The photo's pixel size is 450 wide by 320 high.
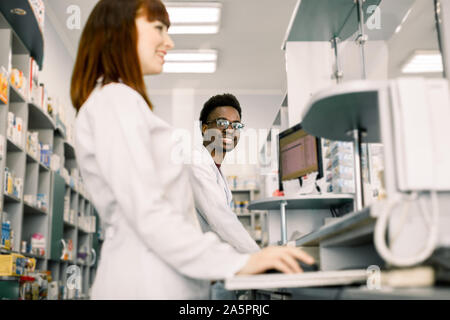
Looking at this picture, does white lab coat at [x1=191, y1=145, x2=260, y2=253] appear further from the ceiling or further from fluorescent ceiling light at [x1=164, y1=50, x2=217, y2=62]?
fluorescent ceiling light at [x1=164, y1=50, x2=217, y2=62]

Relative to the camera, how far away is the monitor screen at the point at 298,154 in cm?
260

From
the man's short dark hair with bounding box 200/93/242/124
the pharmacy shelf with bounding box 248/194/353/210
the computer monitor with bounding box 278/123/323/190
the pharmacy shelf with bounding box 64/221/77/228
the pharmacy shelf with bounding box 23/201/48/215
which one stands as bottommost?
the pharmacy shelf with bounding box 248/194/353/210

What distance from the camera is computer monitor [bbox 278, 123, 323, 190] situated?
8.50 ft

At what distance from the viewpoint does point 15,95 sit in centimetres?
354

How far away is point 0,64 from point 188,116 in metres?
4.29

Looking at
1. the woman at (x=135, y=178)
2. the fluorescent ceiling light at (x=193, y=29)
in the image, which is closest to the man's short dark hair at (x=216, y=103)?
the woman at (x=135, y=178)

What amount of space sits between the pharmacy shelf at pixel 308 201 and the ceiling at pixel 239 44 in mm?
3049

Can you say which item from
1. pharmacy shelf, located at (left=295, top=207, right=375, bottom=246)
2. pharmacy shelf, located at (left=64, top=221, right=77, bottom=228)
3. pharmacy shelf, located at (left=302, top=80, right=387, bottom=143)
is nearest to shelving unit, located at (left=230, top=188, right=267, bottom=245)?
pharmacy shelf, located at (left=64, top=221, right=77, bottom=228)

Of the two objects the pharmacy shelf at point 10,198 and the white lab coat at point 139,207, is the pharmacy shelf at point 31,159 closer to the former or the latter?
the pharmacy shelf at point 10,198

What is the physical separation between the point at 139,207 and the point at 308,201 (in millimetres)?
1825

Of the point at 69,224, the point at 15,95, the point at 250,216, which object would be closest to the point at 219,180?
the point at 15,95

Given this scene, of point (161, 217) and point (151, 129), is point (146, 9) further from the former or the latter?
point (161, 217)

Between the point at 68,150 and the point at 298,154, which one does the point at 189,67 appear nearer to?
the point at 68,150
